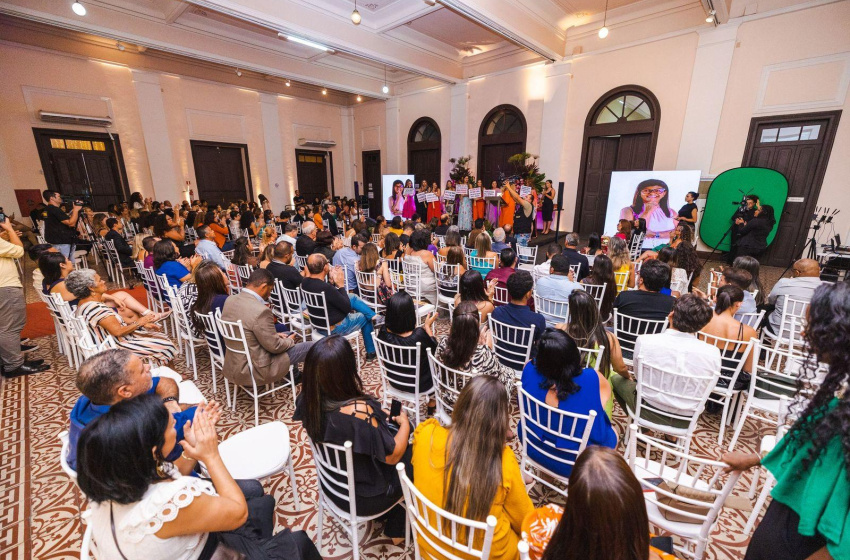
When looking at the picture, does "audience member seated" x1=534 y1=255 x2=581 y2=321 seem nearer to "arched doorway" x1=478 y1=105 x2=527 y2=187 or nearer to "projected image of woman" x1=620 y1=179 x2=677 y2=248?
"projected image of woman" x1=620 y1=179 x2=677 y2=248

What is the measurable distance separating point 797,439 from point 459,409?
0.93m

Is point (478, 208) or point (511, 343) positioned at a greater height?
point (478, 208)

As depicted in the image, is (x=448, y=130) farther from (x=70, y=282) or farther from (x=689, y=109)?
(x=70, y=282)

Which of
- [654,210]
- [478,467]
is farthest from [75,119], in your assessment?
[654,210]

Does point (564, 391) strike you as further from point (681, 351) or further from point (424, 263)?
point (424, 263)

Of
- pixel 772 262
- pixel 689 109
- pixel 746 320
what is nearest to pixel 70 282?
pixel 746 320

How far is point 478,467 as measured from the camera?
116 centimetres

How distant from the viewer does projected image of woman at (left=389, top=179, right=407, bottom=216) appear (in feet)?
37.9

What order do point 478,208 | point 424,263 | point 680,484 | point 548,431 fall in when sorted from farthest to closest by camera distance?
1. point 478,208
2. point 424,263
3. point 548,431
4. point 680,484

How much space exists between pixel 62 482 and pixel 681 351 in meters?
4.03

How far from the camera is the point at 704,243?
7441 mm

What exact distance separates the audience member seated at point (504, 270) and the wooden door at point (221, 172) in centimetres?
1094


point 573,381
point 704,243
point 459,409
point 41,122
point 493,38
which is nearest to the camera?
point 459,409

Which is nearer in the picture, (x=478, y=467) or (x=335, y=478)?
(x=478, y=467)
